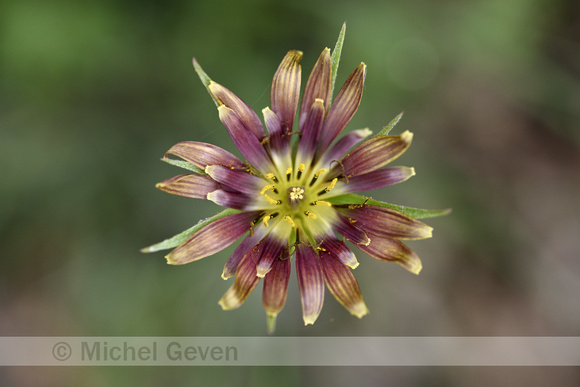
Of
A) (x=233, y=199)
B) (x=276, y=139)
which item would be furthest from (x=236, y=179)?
(x=276, y=139)

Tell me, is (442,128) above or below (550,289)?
above

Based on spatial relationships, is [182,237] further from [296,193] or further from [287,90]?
[287,90]

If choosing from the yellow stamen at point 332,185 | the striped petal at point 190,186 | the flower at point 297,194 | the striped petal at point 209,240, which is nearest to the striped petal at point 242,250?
the flower at point 297,194

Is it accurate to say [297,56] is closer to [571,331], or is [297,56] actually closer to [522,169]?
[522,169]

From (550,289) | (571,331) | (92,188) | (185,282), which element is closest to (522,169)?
(550,289)

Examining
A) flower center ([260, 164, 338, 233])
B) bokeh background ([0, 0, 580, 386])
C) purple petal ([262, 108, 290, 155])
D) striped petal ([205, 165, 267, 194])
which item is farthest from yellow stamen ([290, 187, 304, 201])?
bokeh background ([0, 0, 580, 386])

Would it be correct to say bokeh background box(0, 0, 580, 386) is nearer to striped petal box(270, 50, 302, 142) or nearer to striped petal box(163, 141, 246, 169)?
striped petal box(270, 50, 302, 142)
